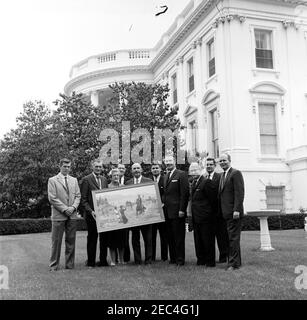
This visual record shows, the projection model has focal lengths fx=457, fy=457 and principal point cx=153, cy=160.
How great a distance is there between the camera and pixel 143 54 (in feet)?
121

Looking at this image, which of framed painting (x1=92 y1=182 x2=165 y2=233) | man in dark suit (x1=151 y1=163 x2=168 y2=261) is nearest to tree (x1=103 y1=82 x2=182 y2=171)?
man in dark suit (x1=151 y1=163 x2=168 y2=261)

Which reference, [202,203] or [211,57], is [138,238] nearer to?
[202,203]

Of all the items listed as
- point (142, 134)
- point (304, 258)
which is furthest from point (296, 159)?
point (304, 258)

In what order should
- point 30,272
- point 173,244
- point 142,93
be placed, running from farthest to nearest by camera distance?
1. point 142,93
2. point 173,244
3. point 30,272

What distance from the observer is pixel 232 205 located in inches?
329

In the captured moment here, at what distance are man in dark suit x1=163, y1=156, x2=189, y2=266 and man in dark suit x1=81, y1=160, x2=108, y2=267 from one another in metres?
1.33

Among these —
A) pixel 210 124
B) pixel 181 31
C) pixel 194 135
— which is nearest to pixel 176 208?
pixel 210 124

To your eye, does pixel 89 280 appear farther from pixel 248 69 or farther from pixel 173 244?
pixel 248 69

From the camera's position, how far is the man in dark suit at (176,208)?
354 inches

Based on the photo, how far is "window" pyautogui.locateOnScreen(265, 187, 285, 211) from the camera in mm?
23828

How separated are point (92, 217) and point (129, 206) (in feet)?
2.55
